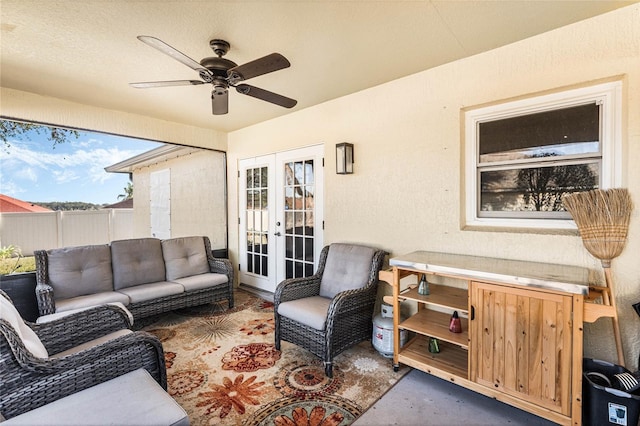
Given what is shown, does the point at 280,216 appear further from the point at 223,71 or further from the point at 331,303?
the point at 223,71

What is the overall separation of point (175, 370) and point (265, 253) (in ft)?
7.31

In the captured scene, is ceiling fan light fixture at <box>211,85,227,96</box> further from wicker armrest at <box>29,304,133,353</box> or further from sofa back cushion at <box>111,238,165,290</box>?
sofa back cushion at <box>111,238,165,290</box>

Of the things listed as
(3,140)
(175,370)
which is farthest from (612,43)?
(3,140)

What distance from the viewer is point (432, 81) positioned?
9.43 ft

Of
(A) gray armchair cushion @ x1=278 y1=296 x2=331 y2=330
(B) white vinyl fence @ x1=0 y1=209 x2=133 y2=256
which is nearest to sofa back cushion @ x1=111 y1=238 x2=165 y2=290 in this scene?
(B) white vinyl fence @ x1=0 y1=209 x2=133 y2=256

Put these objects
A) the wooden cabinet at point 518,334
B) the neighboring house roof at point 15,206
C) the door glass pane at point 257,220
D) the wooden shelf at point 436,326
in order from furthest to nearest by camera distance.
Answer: the door glass pane at point 257,220 → the neighboring house roof at point 15,206 → the wooden shelf at point 436,326 → the wooden cabinet at point 518,334

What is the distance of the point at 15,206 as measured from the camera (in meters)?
3.70

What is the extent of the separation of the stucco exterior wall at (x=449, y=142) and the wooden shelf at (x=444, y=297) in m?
0.36

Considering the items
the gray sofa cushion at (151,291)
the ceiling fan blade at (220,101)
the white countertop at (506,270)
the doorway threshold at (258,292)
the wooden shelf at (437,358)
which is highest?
the ceiling fan blade at (220,101)

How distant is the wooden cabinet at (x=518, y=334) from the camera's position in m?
1.75

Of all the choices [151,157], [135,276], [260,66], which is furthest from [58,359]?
[151,157]

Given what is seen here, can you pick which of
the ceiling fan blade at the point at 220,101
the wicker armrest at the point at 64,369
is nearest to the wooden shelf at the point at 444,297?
the wicker armrest at the point at 64,369

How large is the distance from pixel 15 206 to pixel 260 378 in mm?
3815

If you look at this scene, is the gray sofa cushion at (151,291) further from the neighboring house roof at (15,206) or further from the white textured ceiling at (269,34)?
the white textured ceiling at (269,34)
